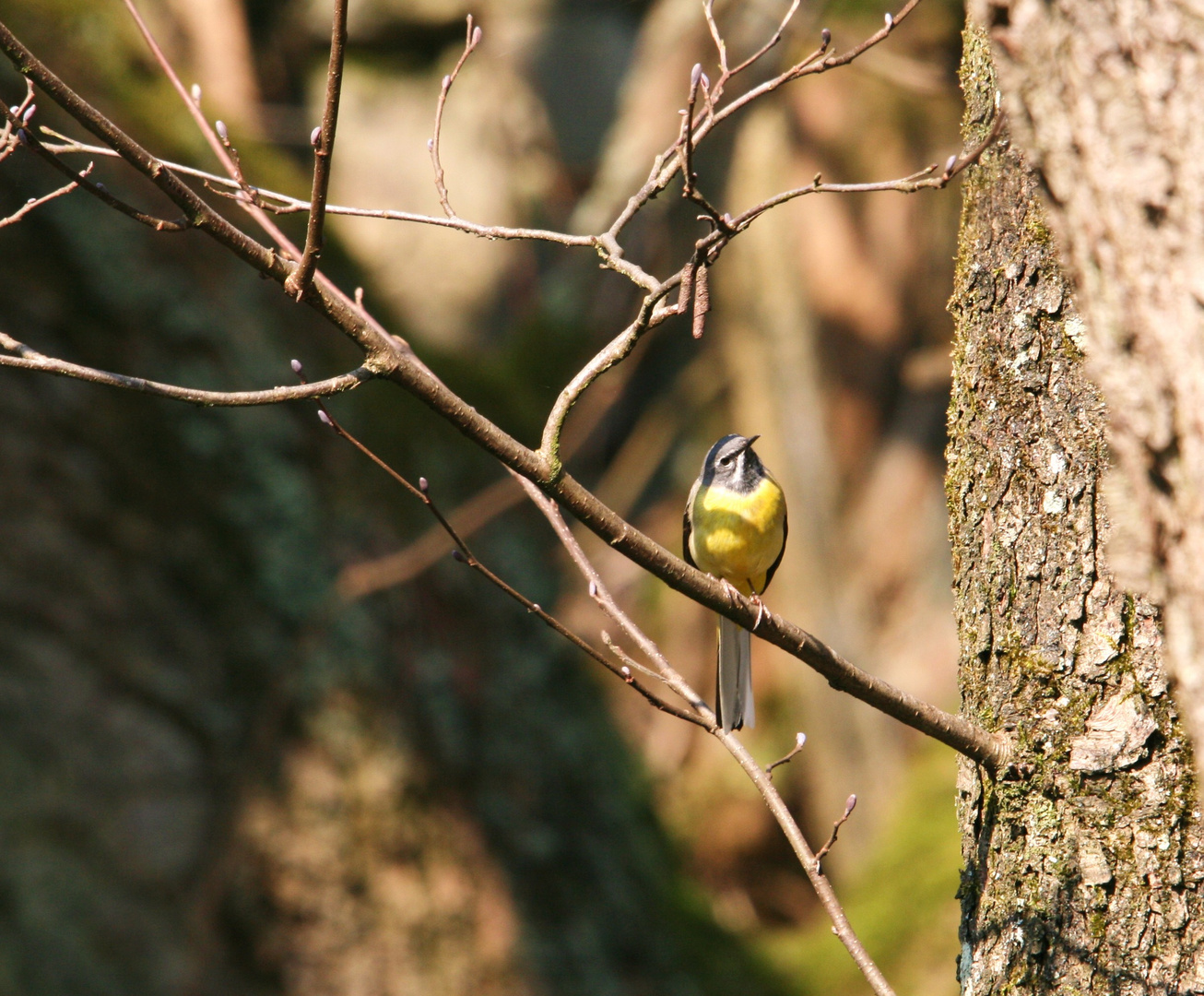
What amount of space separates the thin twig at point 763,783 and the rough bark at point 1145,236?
92cm

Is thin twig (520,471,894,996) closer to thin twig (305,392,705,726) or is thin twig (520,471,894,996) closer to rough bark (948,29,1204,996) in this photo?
thin twig (305,392,705,726)

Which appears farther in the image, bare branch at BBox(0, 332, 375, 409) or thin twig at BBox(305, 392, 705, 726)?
thin twig at BBox(305, 392, 705, 726)

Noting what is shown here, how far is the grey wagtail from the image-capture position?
3629 mm

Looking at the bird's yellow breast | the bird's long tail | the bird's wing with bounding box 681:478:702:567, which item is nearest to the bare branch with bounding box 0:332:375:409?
the bird's long tail

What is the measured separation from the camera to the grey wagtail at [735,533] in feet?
11.9

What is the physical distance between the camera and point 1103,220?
1196 millimetres

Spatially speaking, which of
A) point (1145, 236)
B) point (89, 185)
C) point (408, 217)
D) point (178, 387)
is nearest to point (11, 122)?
point (89, 185)

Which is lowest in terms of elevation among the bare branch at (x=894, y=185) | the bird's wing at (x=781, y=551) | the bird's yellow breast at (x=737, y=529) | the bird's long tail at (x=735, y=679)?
the bare branch at (x=894, y=185)

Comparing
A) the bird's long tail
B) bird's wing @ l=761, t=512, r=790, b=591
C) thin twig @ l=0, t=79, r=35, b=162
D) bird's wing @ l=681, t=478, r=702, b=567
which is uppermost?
bird's wing @ l=681, t=478, r=702, b=567

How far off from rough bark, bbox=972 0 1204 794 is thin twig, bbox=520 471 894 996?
A: 0.92 m

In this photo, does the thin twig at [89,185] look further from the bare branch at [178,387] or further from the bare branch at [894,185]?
the bare branch at [894,185]

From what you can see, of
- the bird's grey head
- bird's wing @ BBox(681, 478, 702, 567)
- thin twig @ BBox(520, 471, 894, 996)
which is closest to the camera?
thin twig @ BBox(520, 471, 894, 996)

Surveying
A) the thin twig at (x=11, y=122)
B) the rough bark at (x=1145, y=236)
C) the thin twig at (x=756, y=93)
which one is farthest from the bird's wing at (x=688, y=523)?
the rough bark at (x=1145, y=236)

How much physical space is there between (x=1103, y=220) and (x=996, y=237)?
1.00 m
